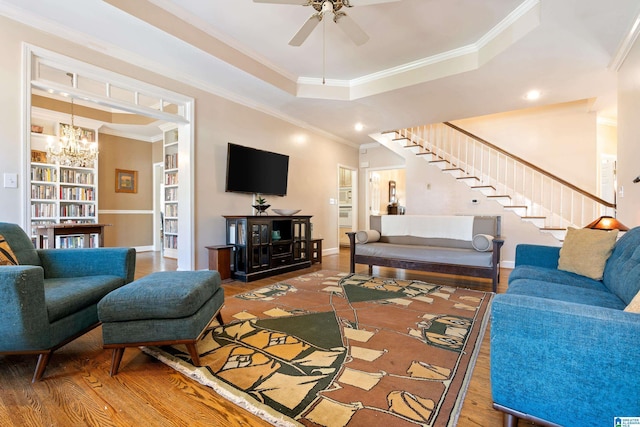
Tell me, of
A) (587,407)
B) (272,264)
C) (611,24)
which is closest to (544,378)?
(587,407)

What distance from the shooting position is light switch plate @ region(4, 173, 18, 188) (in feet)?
8.30

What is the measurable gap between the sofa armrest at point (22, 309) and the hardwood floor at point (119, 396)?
9.8 inches

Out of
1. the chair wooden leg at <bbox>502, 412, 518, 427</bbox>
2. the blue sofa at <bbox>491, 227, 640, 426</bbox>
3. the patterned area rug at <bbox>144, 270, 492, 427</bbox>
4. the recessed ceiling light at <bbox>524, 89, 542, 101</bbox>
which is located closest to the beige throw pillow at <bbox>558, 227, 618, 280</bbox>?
the patterned area rug at <bbox>144, 270, 492, 427</bbox>

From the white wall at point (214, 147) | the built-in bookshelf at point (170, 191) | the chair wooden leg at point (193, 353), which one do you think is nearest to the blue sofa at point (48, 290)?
the chair wooden leg at point (193, 353)

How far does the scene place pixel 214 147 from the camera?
4.24 m

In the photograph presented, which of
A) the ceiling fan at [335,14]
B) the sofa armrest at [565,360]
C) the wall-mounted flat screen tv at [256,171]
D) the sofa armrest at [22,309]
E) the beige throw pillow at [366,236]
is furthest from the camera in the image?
the wall-mounted flat screen tv at [256,171]

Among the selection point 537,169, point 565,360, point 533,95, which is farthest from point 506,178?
point 565,360

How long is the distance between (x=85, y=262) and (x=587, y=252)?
3833 millimetres

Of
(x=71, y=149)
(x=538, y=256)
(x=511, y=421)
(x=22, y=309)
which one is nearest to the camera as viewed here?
(x=511, y=421)

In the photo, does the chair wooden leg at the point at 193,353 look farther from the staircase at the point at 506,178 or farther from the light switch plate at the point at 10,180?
the staircase at the point at 506,178

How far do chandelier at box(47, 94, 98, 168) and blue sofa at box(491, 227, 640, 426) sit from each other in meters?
6.31

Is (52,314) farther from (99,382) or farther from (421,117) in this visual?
(421,117)

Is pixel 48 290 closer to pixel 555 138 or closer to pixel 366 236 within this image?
pixel 366 236

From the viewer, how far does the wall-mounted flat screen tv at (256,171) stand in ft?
14.6
